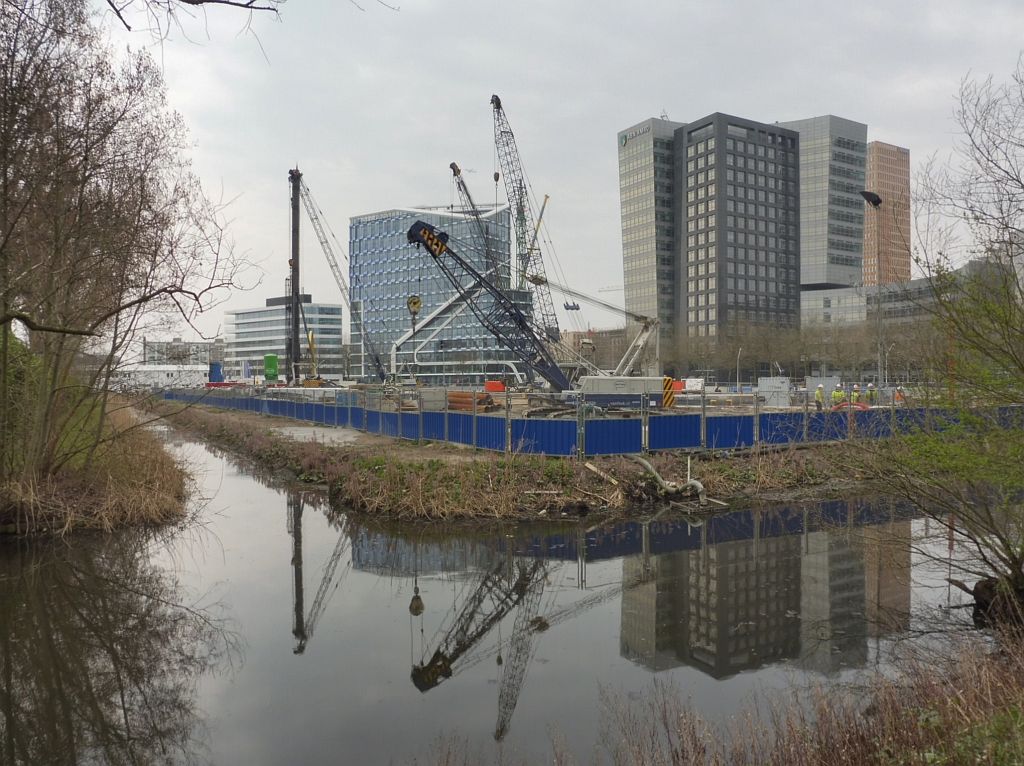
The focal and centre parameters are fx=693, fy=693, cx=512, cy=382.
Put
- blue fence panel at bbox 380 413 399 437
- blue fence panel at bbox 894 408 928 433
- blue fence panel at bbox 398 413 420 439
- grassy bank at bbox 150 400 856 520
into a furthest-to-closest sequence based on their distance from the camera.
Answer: blue fence panel at bbox 380 413 399 437
blue fence panel at bbox 398 413 420 439
grassy bank at bbox 150 400 856 520
blue fence panel at bbox 894 408 928 433

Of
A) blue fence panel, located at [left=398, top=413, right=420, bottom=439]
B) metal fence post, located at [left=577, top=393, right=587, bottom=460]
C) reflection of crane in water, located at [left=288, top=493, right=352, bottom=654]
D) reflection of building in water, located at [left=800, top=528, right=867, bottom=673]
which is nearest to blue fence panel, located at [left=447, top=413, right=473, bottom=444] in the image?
blue fence panel, located at [left=398, top=413, right=420, bottom=439]

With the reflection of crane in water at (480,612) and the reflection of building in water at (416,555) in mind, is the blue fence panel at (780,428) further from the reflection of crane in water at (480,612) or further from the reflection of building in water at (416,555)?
the reflection of crane in water at (480,612)

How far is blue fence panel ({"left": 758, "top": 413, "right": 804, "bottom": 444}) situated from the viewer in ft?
72.3

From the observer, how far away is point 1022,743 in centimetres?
435

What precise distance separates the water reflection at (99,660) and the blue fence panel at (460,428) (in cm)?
1105

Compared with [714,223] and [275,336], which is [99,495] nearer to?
[714,223]

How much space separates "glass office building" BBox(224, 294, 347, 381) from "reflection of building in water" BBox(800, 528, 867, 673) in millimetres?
155975

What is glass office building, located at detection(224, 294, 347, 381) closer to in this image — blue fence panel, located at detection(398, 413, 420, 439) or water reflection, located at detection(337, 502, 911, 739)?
blue fence panel, located at detection(398, 413, 420, 439)

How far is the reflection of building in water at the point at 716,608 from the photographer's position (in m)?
9.02

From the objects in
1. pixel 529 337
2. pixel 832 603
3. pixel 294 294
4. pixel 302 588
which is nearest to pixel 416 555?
pixel 302 588

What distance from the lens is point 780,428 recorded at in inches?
878

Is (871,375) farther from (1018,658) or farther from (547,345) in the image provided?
(1018,658)

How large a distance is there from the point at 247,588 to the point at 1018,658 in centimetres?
1085

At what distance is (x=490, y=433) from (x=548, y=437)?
8.57 ft
